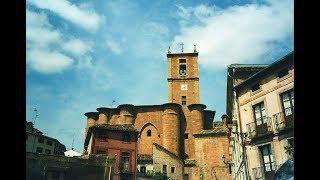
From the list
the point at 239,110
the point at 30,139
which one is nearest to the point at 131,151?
the point at 30,139

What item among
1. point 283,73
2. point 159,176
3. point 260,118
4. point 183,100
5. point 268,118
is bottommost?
point 159,176

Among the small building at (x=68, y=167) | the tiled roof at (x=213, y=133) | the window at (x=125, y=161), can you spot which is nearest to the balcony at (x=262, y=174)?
the small building at (x=68, y=167)

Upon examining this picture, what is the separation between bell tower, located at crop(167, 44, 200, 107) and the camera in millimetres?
59219

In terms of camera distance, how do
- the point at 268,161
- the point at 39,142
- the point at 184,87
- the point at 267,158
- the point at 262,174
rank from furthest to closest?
the point at 184,87 < the point at 39,142 < the point at 267,158 < the point at 268,161 < the point at 262,174

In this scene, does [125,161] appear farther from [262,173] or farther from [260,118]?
[262,173]

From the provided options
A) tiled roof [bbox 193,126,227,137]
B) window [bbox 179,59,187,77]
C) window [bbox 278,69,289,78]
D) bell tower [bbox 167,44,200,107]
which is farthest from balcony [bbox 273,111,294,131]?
window [bbox 179,59,187,77]

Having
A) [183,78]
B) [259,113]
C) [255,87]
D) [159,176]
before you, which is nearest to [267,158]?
[259,113]

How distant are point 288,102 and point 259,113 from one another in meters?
2.96

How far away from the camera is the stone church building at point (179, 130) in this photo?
161 feet

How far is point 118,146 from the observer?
149ft

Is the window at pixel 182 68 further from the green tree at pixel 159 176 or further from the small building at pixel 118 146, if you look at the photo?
the green tree at pixel 159 176

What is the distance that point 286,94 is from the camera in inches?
966
